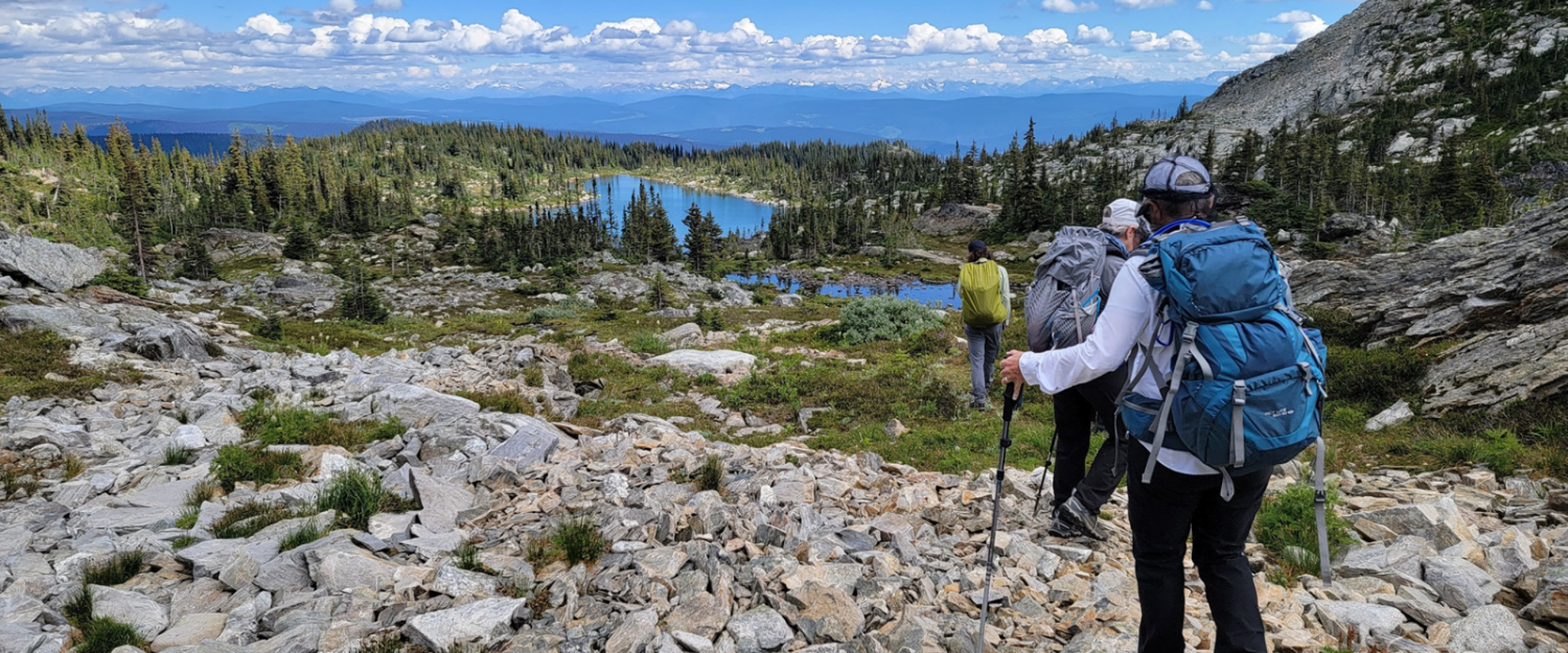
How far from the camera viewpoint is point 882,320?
22.6m

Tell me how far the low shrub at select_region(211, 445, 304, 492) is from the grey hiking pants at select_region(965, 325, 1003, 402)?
387 inches

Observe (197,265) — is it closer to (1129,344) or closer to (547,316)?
(547,316)

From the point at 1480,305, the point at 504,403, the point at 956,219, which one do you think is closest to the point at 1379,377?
the point at 1480,305

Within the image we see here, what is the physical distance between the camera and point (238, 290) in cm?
6003

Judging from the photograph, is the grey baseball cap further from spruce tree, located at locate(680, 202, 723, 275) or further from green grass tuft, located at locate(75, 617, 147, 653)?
spruce tree, located at locate(680, 202, 723, 275)

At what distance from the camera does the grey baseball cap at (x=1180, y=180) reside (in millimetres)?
3621

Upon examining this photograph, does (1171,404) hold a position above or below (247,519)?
above

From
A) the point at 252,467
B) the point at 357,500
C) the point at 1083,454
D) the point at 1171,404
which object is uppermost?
the point at 1171,404

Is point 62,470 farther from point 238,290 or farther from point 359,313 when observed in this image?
point 238,290

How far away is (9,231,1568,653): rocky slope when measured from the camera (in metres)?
4.80

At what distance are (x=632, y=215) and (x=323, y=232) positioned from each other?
153ft

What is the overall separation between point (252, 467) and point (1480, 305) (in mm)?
18698

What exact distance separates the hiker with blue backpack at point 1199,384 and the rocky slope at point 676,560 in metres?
1.17

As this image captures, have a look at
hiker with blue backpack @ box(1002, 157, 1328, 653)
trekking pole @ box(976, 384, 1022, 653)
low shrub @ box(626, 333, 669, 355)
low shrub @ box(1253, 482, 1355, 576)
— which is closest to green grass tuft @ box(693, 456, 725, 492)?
trekking pole @ box(976, 384, 1022, 653)
